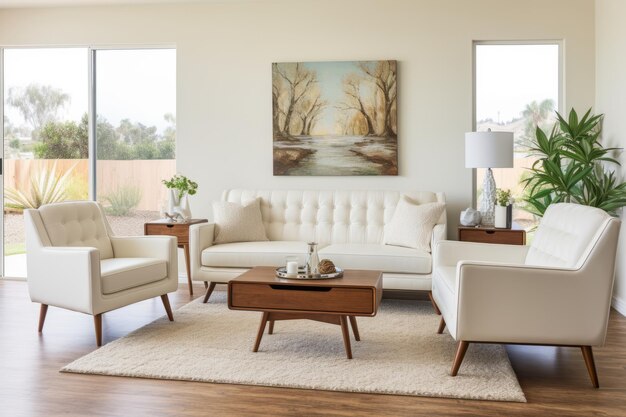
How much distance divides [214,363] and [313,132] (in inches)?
114

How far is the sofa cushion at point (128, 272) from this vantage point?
13.3 ft

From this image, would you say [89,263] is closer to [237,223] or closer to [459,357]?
[237,223]

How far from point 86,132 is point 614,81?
4805mm

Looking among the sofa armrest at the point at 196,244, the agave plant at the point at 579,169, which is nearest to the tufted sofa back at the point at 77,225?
the sofa armrest at the point at 196,244

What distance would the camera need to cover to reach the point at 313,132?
5.93m

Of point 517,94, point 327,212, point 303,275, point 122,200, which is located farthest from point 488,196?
point 122,200

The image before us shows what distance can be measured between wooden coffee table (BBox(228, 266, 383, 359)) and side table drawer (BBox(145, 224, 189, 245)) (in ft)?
6.25

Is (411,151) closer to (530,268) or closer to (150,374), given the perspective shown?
(530,268)

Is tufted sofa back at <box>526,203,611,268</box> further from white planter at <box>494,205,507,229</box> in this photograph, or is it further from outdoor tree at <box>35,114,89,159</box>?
outdoor tree at <box>35,114,89,159</box>

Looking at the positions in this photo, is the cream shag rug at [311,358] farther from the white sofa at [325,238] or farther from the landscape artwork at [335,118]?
the landscape artwork at [335,118]

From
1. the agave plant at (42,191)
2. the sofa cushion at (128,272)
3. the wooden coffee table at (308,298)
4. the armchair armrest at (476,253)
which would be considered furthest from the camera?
the agave plant at (42,191)

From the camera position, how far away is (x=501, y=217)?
5.18 meters

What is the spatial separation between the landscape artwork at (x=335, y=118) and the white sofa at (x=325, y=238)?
1.19ft

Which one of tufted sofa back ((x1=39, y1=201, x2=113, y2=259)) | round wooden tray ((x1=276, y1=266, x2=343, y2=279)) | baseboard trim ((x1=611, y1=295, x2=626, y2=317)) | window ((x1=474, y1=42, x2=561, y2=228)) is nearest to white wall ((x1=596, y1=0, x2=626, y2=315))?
baseboard trim ((x1=611, y1=295, x2=626, y2=317))
